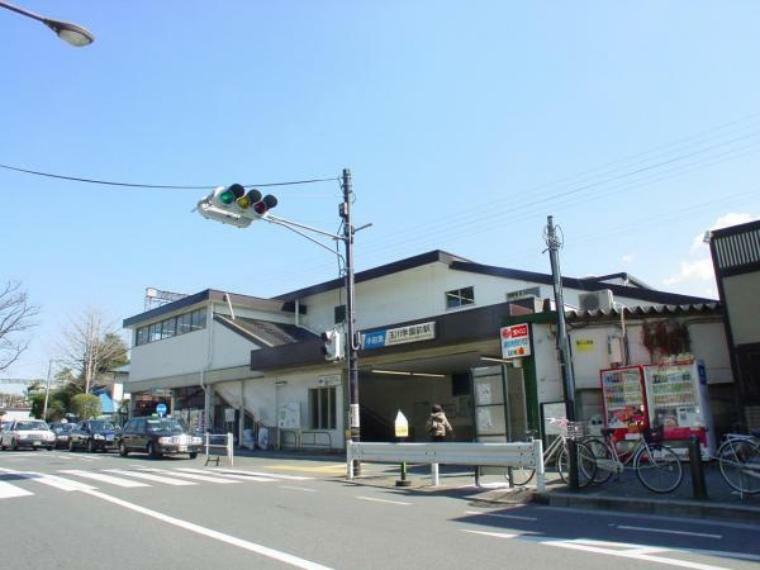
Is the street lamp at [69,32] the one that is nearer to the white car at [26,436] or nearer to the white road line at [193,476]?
the white road line at [193,476]

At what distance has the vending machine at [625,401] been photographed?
14922 millimetres

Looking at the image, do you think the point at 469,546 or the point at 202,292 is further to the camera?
the point at 202,292

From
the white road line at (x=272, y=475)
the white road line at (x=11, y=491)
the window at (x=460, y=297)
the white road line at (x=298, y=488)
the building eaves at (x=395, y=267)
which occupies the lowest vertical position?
the white road line at (x=298, y=488)

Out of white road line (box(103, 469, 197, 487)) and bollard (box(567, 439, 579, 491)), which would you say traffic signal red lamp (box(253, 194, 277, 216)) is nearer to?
white road line (box(103, 469, 197, 487))

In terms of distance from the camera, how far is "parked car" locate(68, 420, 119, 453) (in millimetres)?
30297

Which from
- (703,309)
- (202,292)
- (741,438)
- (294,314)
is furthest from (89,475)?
(294,314)

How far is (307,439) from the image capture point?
27.1 meters

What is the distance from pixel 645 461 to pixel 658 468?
306 millimetres

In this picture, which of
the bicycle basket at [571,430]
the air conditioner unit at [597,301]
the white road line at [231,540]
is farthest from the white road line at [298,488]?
the air conditioner unit at [597,301]

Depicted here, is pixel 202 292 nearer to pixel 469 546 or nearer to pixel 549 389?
pixel 549 389

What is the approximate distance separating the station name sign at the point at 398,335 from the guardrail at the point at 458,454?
588cm

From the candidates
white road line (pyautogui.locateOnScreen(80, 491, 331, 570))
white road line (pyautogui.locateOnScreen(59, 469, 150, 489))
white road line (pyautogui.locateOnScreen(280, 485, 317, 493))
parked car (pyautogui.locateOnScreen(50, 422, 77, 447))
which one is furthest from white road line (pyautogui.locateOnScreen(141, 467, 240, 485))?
parked car (pyautogui.locateOnScreen(50, 422, 77, 447))

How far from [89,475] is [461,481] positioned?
9792 millimetres

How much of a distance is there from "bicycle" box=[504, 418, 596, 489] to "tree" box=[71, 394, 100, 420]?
158 ft
